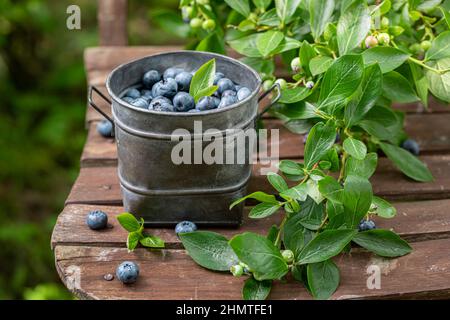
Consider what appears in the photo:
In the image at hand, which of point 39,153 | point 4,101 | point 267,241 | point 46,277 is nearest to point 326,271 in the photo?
point 267,241

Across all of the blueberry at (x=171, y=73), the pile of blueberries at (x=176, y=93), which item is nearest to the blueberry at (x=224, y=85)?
the pile of blueberries at (x=176, y=93)

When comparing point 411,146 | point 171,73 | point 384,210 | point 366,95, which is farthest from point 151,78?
point 411,146

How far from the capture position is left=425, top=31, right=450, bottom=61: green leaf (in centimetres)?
141

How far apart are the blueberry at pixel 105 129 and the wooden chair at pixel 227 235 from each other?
16 mm

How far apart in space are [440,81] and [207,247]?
0.63m

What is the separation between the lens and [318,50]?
144 cm

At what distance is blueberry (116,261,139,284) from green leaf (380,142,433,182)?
687 mm

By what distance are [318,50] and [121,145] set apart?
474 mm

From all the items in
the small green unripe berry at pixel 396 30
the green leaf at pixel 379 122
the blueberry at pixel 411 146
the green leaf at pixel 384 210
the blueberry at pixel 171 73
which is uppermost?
the small green unripe berry at pixel 396 30

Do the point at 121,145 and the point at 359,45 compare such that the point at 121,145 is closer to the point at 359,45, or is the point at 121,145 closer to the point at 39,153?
the point at 359,45

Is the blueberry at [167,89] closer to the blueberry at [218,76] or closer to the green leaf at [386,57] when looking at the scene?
the blueberry at [218,76]

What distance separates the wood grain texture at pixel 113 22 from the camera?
7.06 feet

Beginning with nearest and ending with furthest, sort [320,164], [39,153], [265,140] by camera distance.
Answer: [320,164] → [265,140] → [39,153]
